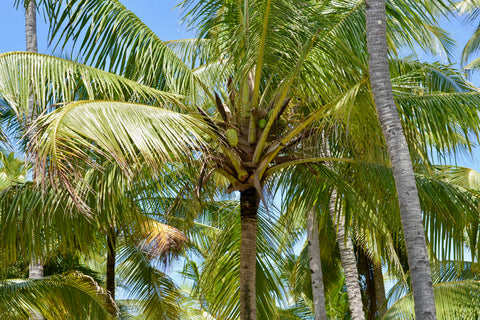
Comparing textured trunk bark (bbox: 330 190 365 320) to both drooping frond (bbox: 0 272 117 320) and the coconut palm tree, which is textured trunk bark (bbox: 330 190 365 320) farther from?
drooping frond (bbox: 0 272 117 320)

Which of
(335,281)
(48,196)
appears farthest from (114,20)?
(335,281)

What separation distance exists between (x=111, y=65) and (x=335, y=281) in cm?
1258

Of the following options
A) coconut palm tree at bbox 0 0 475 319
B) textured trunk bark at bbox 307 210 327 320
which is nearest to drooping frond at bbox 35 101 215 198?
coconut palm tree at bbox 0 0 475 319

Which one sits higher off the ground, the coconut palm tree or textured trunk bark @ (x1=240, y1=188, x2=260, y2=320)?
the coconut palm tree

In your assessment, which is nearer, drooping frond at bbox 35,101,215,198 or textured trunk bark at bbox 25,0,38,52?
drooping frond at bbox 35,101,215,198

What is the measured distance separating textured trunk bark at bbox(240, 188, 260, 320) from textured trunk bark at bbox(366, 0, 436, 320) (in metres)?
2.70

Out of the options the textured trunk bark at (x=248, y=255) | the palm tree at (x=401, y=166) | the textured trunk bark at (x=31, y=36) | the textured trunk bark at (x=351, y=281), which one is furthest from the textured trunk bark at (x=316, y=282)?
the palm tree at (x=401, y=166)

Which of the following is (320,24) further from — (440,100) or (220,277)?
(220,277)

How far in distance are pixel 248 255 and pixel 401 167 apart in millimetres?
2807

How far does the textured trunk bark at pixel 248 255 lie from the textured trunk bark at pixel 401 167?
106 inches

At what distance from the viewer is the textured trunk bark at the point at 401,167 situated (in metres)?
5.21

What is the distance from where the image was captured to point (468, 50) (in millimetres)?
23766

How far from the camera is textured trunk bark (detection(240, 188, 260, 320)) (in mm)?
7680

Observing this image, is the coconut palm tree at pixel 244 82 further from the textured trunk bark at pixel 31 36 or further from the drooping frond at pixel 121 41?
the textured trunk bark at pixel 31 36
